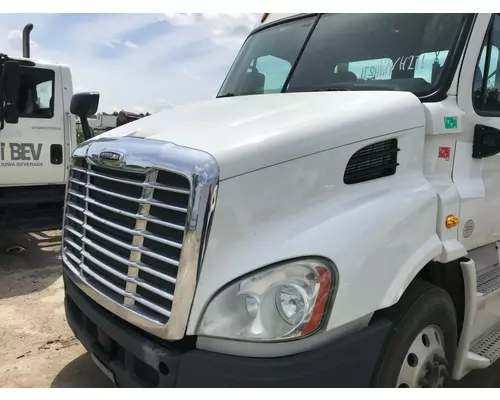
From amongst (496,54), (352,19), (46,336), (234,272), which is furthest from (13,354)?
(496,54)

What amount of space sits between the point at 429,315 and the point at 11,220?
6.16 metres

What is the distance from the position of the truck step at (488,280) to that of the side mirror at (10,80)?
555cm

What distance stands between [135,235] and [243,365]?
0.75m

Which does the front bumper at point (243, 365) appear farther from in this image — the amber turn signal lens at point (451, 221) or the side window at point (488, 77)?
the side window at point (488, 77)

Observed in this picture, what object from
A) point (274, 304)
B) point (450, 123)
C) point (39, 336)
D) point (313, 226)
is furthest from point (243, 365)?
point (39, 336)

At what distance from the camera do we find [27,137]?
6.46m

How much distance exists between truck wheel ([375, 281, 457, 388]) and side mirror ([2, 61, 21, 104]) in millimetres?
5450

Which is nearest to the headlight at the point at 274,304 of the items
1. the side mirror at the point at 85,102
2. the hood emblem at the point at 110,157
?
the hood emblem at the point at 110,157

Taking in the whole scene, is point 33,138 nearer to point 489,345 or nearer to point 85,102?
point 85,102

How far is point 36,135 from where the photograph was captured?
6.53 meters

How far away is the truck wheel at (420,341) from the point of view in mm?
2266

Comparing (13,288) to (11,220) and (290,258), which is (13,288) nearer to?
(11,220)

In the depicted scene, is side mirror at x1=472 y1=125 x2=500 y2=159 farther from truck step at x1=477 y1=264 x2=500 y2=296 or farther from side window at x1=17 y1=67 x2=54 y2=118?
side window at x1=17 y1=67 x2=54 y2=118

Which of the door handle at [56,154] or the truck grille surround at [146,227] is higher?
the truck grille surround at [146,227]
